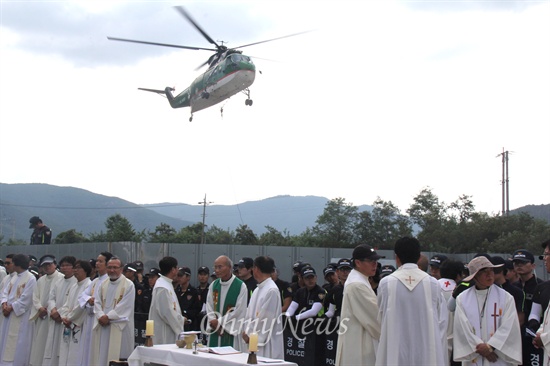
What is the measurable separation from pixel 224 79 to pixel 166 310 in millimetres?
28496

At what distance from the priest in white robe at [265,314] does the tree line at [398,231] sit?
101ft

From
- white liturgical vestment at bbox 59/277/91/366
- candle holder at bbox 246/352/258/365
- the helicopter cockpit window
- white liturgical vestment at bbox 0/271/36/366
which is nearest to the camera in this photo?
candle holder at bbox 246/352/258/365

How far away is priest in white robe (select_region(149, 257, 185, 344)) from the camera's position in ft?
34.8

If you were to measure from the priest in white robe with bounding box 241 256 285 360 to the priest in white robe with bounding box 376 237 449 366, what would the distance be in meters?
2.52

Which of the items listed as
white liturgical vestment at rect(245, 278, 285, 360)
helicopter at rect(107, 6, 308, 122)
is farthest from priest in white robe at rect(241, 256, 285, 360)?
helicopter at rect(107, 6, 308, 122)

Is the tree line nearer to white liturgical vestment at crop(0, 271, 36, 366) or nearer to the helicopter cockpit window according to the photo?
the helicopter cockpit window

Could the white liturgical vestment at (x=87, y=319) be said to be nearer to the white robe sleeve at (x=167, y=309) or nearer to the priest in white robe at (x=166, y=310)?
the priest in white robe at (x=166, y=310)

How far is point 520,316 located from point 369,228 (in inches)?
1735

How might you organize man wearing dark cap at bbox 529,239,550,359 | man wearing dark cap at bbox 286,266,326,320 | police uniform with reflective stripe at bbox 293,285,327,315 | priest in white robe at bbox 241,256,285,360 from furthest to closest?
police uniform with reflective stripe at bbox 293,285,327,315, man wearing dark cap at bbox 286,266,326,320, priest in white robe at bbox 241,256,285,360, man wearing dark cap at bbox 529,239,550,359

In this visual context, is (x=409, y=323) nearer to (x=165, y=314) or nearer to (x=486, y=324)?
(x=486, y=324)

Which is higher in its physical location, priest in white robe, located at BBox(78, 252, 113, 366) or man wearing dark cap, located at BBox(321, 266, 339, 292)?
man wearing dark cap, located at BBox(321, 266, 339, 292)

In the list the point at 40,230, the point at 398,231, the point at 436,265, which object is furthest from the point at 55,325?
the point at 398,231

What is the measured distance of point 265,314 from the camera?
379 inches

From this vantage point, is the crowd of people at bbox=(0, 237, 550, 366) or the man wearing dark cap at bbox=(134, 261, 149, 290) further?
the man wearing dark cap at bbox=(134, 261, 149, 290)
